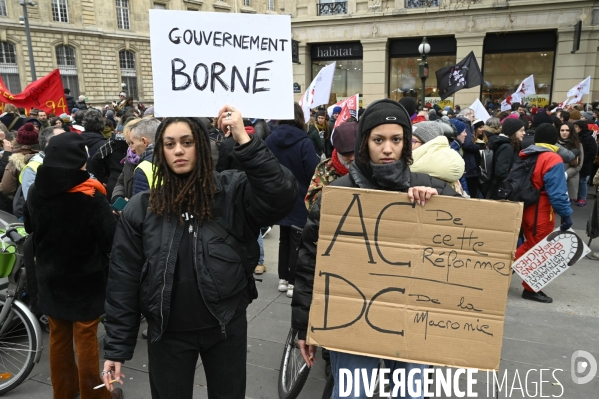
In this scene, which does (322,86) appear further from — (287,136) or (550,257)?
(550,257)

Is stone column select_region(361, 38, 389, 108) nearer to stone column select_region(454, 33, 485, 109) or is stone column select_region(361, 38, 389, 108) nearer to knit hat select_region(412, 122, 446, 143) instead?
stone column select_region(454, 33, 485, 109)

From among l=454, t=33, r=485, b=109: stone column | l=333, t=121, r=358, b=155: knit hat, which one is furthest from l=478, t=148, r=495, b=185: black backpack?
l=454, t=33, r=485, b=109: stone column

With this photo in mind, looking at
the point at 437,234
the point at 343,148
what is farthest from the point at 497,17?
the point at 437,234

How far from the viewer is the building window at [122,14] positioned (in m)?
35.8

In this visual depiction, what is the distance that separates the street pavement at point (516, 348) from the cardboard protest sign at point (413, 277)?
62.6 inches

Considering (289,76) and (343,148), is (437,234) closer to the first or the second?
(289,76)

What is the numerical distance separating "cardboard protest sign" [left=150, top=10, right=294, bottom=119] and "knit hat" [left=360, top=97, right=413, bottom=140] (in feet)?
1.20

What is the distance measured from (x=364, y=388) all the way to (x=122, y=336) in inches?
45.3

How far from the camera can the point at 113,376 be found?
6.92 feet

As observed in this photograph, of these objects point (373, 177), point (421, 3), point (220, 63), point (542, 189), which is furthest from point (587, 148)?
point (421, 3)

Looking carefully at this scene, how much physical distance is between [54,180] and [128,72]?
1483 inches

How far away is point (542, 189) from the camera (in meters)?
4.77

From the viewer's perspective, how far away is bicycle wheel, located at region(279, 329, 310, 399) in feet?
10.0

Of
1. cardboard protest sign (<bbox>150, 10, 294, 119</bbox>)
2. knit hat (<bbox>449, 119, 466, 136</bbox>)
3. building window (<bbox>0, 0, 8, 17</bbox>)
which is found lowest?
knit hat (<bbox>449, 119, 466, 136</bbox>)
